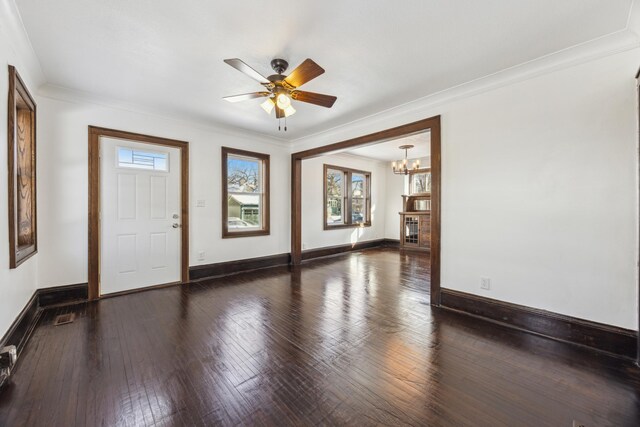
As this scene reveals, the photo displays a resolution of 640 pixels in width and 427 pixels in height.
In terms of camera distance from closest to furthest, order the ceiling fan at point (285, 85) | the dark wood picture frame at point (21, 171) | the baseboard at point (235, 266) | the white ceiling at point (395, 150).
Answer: the dark wood picture frame at point (21, 171), the ceiling fan at point (285, 85), the baseboard at point (235, 266), the white ceiling at point (395, 150)

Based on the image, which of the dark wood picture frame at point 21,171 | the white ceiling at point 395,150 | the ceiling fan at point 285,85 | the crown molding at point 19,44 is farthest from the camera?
the white ceiling at point 395,150

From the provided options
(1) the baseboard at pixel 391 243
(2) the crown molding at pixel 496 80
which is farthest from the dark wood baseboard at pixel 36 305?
(1) the baseboard at pixel 391 243

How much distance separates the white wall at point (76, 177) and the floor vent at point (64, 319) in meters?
0.59

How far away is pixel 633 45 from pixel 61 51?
16.1 feet

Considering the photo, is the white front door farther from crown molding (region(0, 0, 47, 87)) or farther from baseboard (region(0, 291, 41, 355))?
crown molding (region(0, 0, 47, 87))

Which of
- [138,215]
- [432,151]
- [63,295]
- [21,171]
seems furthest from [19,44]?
[432,151]

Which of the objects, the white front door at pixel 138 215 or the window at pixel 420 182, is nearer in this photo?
the white front door at pixel 138 215

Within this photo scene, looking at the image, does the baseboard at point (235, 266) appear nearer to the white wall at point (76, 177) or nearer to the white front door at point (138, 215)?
the white wall at point (76, 177)

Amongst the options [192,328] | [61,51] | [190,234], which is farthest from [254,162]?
[192,328]

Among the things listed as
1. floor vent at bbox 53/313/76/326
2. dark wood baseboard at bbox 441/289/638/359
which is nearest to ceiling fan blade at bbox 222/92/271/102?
floor vent at bbox 53/313/76/326

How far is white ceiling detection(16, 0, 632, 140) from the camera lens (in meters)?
1.91

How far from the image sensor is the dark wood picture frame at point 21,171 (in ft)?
7.18

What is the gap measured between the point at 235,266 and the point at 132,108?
9.41 ft

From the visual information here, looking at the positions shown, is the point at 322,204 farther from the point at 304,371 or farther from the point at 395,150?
the point at 304,371
